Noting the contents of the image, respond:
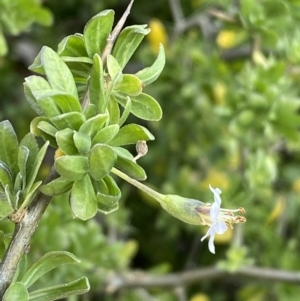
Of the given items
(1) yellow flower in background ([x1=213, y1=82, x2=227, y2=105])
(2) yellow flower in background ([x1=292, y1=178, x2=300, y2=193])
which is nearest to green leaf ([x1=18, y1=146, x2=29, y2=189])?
(1) yellow flower in background ([x1=213, y1=82, x2=227, y2=105])

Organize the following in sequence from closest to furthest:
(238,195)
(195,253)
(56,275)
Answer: (56,275), (238,195), (195,253)

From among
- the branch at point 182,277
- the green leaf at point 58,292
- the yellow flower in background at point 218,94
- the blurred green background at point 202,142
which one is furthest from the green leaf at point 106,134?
the yellow flower in background at point 218,94

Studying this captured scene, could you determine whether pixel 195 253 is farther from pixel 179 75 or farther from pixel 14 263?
pixel 14 263

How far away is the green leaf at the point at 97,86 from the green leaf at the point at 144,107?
1.4 inches

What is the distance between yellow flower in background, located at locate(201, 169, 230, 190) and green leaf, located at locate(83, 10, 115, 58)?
2.80ft

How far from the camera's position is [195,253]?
1.43 m

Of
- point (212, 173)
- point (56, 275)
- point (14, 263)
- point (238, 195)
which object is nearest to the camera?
point (14, 263)

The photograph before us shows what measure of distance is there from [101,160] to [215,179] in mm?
927

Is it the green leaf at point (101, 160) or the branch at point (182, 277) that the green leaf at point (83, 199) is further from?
the branch at point (182, 277)

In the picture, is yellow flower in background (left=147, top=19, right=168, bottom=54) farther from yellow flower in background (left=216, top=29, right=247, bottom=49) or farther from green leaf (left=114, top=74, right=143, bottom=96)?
green leaf (left=114, top=74, right=143, bottom=96)

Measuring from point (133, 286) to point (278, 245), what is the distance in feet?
1.18

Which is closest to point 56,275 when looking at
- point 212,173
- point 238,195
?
point 238,195

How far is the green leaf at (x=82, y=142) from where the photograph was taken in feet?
1.23

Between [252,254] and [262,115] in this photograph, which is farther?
[252,254]
